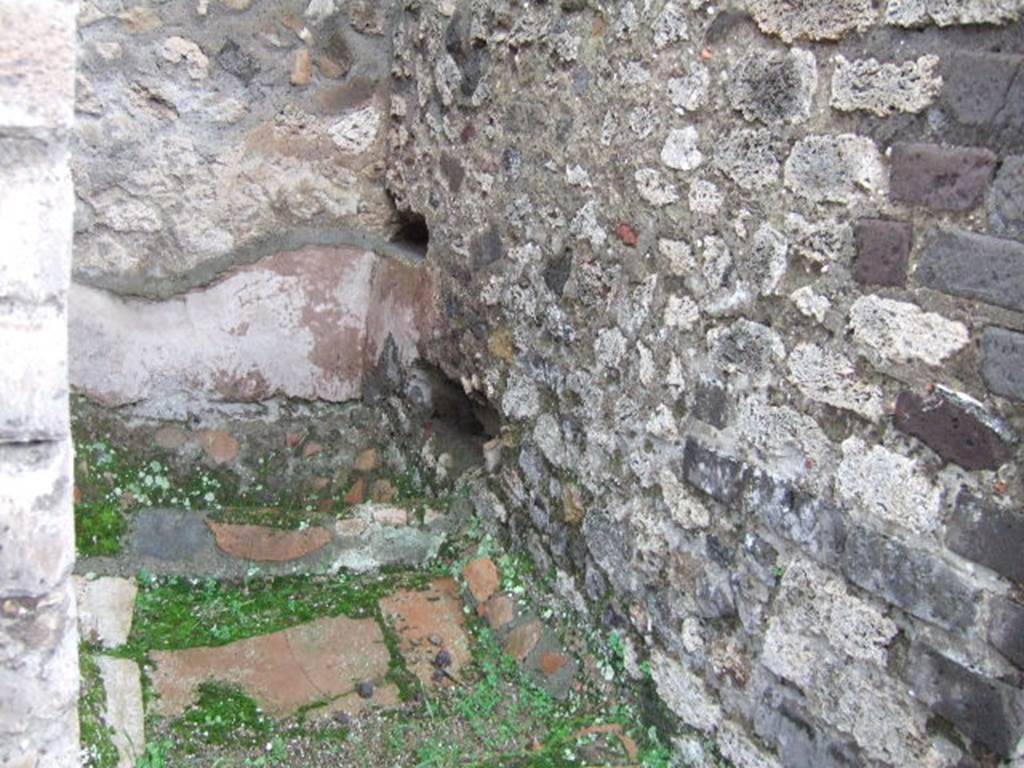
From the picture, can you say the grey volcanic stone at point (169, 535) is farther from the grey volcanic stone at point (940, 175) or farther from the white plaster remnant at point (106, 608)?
the grey volcanic stone at point (940, 175)

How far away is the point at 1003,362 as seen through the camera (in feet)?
5.98

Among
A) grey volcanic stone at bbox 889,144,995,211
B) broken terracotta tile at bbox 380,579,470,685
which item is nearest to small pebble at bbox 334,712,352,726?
broken terracotta tile at bbox 380,579,470,685

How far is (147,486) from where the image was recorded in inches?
137

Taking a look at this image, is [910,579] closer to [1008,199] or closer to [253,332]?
[1008,199]

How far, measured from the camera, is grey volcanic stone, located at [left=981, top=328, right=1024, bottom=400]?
1.80 meters

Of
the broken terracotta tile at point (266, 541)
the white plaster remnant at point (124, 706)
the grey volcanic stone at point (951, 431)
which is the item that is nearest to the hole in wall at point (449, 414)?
the broken terracotta tile at point (266, 541)

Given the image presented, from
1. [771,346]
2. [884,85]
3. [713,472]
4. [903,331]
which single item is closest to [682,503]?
[713,472]

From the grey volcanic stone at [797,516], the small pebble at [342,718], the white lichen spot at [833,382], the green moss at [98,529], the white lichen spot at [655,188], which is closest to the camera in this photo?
the white lichen spot at [833,382]

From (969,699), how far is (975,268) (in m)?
0.71

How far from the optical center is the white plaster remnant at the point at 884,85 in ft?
6.28

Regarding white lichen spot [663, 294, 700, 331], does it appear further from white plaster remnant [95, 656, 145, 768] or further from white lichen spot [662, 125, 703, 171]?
white plaster remnant [95, 656, 145, 768]

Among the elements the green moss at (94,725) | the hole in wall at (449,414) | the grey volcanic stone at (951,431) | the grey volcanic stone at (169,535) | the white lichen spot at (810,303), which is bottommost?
the grey volcanic stone at (169,535)

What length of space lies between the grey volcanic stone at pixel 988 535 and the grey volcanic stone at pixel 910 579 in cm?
6

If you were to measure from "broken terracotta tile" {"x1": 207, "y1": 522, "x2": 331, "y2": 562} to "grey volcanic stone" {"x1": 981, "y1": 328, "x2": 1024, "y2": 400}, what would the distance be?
198 centimetres
